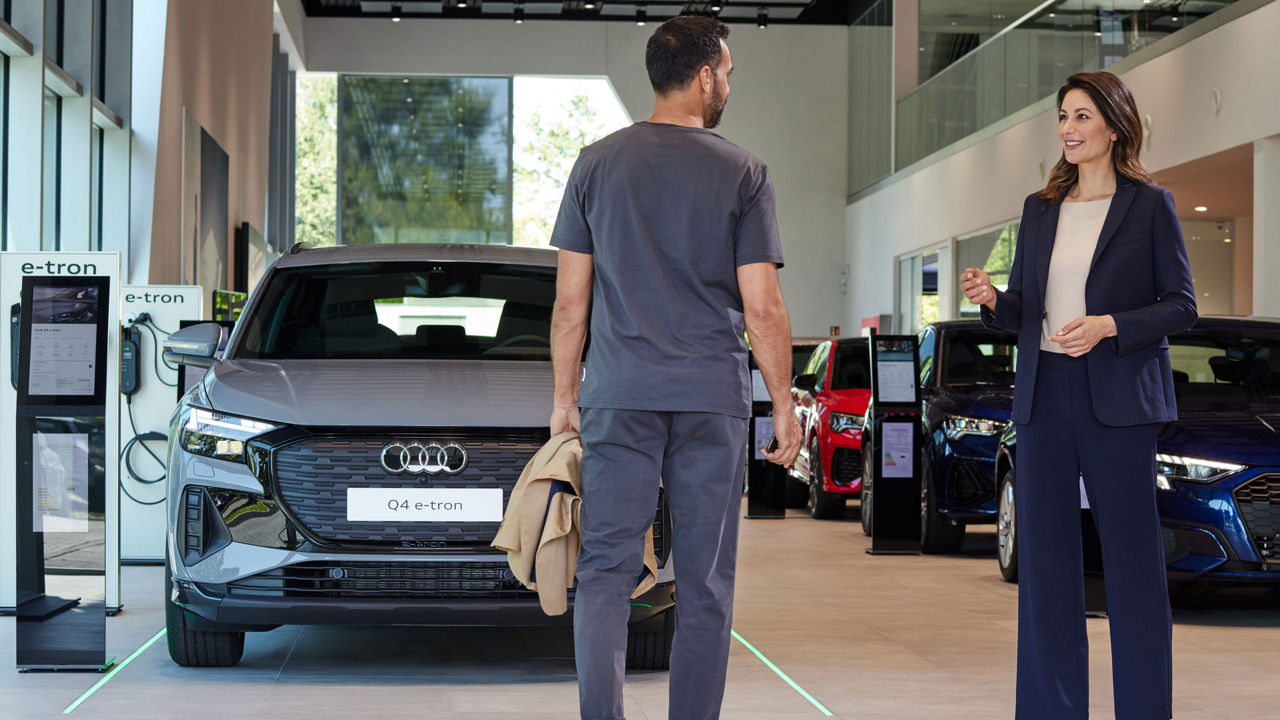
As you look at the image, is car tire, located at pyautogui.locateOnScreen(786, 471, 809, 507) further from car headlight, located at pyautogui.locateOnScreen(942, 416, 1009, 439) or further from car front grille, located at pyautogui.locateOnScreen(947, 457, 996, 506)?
car headlight, located at pyautogui.locateOnScreen(942, 416, 1009, 439)

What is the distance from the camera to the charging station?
7703 millimetres

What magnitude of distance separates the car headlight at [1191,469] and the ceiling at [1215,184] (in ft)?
20.5

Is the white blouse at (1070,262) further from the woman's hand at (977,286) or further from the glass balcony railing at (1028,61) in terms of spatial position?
the glass balcony railing at (1028,61)

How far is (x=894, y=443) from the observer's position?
9.31 meters

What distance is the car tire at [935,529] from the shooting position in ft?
29.9

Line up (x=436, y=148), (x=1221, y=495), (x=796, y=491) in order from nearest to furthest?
1. (x=1221, y=495)
2. (x=796, y=491)
3. (x=436, y=148)

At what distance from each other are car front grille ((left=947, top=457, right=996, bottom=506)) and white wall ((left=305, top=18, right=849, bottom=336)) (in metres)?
17.2

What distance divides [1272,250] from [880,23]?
13.7m

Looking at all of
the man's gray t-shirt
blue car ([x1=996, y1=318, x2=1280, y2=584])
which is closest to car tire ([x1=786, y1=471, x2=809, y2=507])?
blue car ([x1=996, y1=318, x2=1280, y2=584])

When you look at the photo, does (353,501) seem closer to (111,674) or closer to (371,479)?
(371,479)

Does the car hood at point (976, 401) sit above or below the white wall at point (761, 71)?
below

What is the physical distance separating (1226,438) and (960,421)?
A: 2.47 m

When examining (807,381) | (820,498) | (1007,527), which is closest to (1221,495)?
(1007,527)

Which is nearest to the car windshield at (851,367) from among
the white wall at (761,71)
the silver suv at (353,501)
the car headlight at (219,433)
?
the silver suv at (353,501)
